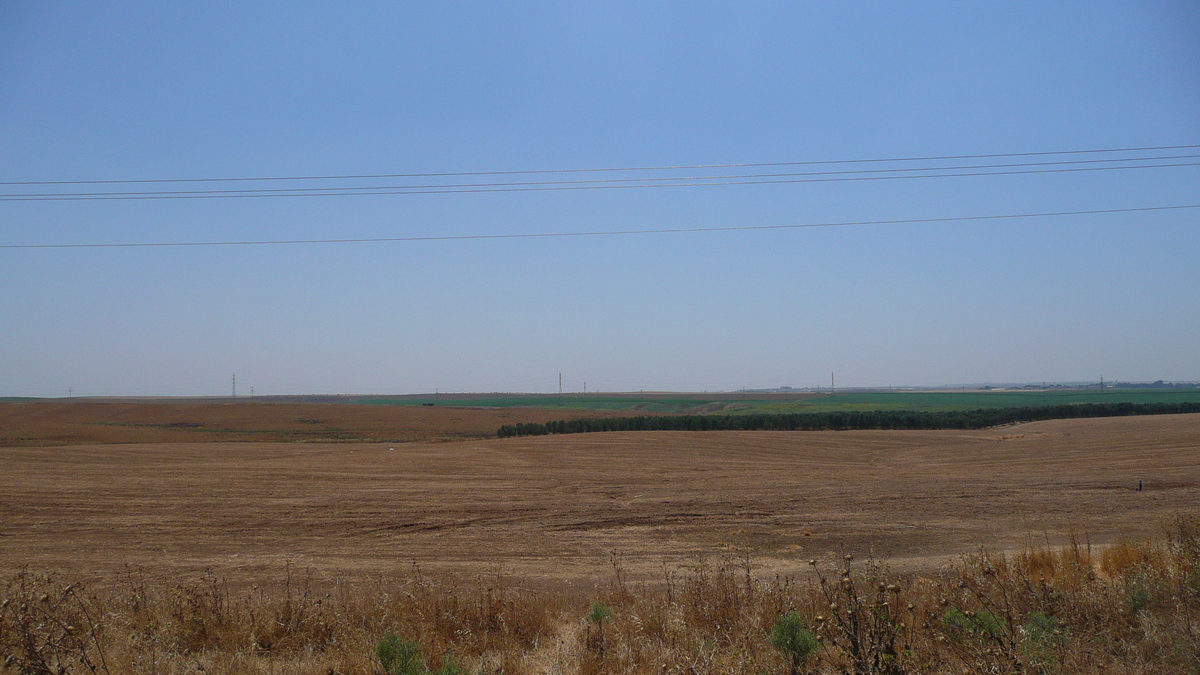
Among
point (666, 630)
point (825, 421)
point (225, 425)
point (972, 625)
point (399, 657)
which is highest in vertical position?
point (972, 625)

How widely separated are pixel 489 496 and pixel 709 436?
949 inches

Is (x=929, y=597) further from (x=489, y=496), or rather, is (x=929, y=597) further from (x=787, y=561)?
(x=489, y=496)

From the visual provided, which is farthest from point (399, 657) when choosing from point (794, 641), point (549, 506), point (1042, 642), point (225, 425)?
point (225, 425)

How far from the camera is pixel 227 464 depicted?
30.5 metres

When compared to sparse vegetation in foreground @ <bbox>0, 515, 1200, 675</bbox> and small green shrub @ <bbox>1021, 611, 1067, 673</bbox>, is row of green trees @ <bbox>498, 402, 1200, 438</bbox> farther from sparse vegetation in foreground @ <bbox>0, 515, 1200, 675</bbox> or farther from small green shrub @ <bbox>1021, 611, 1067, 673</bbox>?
small green shrub @ <bbox>1021, 611, 1067, 673</bbox>

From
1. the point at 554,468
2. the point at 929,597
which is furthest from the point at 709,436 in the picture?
the point at 929,597

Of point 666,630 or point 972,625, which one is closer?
point 972,625

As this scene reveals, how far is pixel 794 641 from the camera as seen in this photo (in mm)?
5723

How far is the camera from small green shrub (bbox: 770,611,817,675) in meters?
5.67

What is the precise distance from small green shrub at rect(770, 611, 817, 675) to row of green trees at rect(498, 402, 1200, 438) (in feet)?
155

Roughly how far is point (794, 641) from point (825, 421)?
59.2m

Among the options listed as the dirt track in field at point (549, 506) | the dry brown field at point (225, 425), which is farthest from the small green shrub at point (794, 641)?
the dry brown field at point (225, 425)

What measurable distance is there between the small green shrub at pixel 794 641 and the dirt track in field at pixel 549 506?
272 inches

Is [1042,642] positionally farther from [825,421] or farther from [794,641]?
[825,421]
